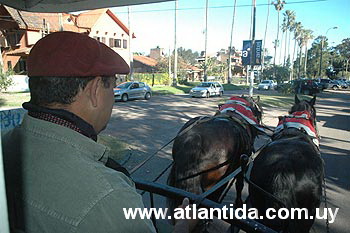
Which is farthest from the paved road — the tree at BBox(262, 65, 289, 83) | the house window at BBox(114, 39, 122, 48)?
the tree at BBox(262, 65, 289, 83)

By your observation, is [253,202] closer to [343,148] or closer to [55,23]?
[343,148]

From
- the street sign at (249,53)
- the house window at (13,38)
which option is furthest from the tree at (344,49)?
the house window at (13,38)

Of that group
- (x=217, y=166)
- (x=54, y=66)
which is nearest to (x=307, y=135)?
(x=217, y=166)

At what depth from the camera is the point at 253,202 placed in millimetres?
3156

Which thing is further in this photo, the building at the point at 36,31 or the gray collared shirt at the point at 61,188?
the building at the point at 36,31

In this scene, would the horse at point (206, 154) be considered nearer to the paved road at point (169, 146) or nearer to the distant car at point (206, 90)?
the paved road at point (169, 146)

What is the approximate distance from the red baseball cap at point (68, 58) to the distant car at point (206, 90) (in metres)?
23.7

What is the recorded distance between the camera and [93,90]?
1.16m

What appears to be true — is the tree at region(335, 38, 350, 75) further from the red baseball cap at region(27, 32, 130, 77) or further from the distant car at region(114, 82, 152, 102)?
the red baseball cap at region(27, 32, 130, 77)

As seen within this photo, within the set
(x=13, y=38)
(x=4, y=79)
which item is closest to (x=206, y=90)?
(x=4, y=79)

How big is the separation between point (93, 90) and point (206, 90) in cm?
2428

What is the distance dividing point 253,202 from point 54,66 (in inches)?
111

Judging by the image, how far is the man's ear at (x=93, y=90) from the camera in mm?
1135

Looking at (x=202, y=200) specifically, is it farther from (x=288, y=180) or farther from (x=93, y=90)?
(x=288, y=180)
